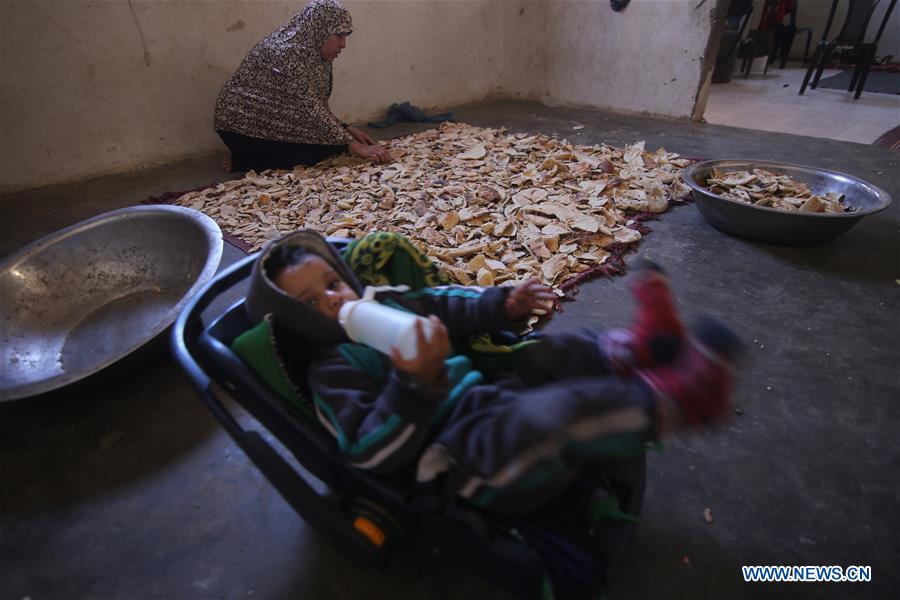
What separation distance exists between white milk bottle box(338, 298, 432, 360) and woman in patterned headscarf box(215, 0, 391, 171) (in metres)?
2.29

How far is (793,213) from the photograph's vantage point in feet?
5.51

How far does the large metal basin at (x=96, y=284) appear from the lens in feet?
4.50

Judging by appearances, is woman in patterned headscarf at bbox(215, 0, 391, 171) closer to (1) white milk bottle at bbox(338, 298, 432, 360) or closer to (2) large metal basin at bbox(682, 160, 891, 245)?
(2) large metal basin at bbox(682, 160, 891, 245)

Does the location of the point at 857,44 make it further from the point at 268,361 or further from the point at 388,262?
the point at 268,361

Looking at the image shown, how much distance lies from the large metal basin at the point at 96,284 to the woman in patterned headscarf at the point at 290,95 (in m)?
1.33

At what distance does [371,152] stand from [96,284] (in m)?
1.70

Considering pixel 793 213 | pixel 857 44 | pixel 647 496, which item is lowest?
pixel 647 496

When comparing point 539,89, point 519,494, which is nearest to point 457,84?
point 539,89

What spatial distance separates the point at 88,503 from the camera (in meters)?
1.01

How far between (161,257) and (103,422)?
0.64m

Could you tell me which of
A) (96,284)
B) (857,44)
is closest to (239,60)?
(96,284)

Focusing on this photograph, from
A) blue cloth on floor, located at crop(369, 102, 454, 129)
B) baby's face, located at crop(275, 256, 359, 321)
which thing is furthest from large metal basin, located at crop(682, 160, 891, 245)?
blue cloth on floor, located at crop(369, 102, 454, 129)

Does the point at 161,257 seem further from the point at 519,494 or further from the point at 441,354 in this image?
the point at 519,494

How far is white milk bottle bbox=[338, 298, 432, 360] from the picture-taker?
617 millimetres
